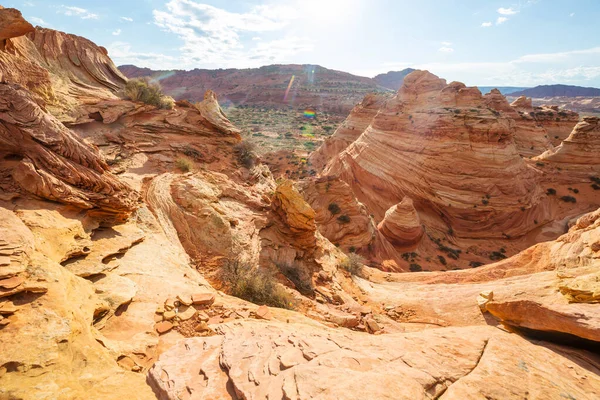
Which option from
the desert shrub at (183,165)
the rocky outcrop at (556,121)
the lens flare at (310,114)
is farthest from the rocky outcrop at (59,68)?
the lens flare at (310,114)

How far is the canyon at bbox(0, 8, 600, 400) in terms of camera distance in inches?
122

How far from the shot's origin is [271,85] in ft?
347

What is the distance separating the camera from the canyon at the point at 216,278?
122 inches

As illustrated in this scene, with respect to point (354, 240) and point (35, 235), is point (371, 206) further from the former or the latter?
point (35, 235)

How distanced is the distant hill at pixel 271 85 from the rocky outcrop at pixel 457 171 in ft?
192

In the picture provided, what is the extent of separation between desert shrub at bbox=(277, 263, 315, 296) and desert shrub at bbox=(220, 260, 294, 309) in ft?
4.22

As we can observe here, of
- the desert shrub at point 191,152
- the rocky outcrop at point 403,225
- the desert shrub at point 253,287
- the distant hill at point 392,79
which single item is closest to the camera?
the desert shrub at point 253,287

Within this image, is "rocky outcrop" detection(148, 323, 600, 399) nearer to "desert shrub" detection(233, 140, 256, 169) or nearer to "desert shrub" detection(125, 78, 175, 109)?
"desert shrub" detection(233, 140, 256, 169)

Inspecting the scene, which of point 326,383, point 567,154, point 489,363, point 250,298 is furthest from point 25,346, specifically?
point 567,154

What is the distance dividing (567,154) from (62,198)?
1409 inches

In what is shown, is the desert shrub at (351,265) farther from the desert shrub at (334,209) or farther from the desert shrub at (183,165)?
the desert shrub at (183,165)

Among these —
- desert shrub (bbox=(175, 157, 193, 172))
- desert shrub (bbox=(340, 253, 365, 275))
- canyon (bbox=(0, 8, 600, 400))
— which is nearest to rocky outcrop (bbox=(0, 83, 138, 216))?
canyon (bbox=(0, 8, 600, 400))

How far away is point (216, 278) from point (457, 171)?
2140 cm

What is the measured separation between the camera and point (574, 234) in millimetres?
9758
